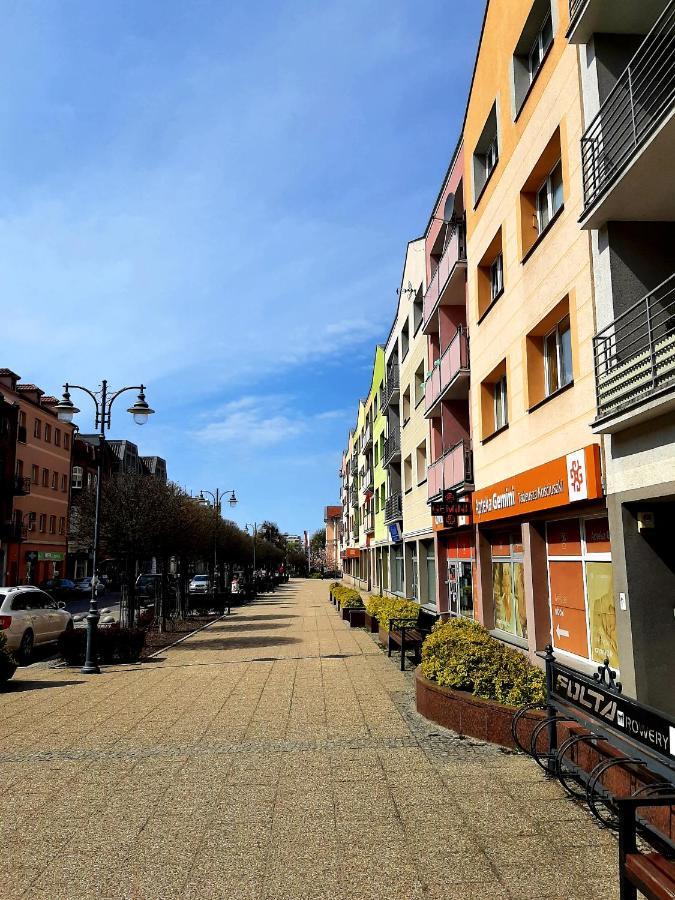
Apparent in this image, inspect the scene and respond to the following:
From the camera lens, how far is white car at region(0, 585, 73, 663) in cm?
1524

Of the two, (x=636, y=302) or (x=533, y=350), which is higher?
(x=533, y=350)

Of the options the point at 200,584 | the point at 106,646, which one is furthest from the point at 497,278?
the point at 200,584

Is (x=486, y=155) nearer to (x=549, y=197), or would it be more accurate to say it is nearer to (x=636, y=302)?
(x=549, y=197)

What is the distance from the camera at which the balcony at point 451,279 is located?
16.9 meters

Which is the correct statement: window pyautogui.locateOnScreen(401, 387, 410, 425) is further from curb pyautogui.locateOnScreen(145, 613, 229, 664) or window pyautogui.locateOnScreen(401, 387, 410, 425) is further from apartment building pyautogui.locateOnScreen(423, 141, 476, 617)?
curb pyautogui.locateOnScreen(145, 613, 229, 664)

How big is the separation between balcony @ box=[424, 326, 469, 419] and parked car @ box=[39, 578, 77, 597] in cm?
2906

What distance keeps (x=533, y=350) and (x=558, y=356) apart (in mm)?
693

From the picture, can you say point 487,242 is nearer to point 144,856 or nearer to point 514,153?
point 514,153

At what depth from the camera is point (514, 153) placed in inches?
505

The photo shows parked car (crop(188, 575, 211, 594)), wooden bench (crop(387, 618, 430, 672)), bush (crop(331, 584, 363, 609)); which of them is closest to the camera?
wooden bench (crop(387, 618, 430, 672))

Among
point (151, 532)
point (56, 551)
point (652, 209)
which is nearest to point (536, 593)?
point (652, 209)

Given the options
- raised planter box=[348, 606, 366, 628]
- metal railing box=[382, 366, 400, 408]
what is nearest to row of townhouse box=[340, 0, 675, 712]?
raised planter box=[348, 606, 366, 628]

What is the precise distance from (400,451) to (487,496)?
617 inches

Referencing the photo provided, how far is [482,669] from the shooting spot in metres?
7.73
